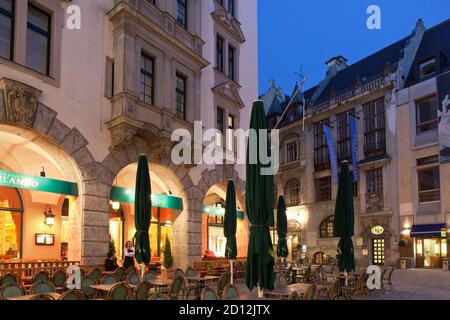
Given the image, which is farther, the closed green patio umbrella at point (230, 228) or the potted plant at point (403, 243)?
the potted plant at point (403, 243)

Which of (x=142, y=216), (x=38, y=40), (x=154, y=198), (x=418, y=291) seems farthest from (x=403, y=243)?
(x=38, y=40)

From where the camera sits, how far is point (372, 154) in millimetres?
34938

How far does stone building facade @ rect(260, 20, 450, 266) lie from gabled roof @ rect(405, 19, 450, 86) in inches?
3.6

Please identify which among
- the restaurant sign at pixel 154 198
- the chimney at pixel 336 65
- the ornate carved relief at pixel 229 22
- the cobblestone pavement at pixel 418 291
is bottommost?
the cobblestone pavement at pixel 418 291

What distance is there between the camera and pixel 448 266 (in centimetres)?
2830

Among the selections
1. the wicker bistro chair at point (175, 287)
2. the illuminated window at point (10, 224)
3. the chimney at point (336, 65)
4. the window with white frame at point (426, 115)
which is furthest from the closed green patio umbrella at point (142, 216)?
the chimney at point (336, 65)

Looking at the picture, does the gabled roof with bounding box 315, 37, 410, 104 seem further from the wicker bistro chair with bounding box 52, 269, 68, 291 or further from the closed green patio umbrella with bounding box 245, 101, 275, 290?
the wicker bistro chair with bounding box 52, 269, 68, 291

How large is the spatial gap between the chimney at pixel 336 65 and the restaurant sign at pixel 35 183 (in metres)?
36.1

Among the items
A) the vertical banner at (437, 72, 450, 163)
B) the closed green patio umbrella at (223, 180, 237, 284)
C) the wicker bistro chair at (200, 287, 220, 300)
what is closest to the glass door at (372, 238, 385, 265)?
the vertical banner at (437, 72, 450, 163)

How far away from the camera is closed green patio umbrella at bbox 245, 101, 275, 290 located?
970cm

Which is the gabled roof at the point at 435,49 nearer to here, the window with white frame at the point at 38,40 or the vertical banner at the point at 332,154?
the vertical banner at the point at 332,154

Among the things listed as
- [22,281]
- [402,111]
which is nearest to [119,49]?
[22,281]

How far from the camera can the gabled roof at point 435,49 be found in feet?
106

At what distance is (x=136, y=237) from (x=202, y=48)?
1141 centimetres
